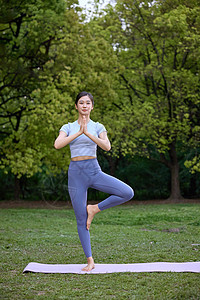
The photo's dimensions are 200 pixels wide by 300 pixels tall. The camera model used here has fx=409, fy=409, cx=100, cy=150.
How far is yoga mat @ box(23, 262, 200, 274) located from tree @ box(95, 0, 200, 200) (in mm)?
11763

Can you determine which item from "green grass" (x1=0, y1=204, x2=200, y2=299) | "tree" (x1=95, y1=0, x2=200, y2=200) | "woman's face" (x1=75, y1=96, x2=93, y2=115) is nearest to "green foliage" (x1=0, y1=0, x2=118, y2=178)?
"tree" (x1=95, y1=0, x2=200, y2=200)

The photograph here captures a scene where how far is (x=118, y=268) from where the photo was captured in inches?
204

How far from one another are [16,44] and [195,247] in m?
11.6

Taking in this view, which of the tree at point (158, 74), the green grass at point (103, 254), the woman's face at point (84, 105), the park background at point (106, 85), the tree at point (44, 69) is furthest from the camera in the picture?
the tree at point (158, 74)

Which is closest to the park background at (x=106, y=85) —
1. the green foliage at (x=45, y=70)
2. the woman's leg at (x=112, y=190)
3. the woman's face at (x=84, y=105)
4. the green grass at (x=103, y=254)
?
the green foliage at (x=45, y=70)

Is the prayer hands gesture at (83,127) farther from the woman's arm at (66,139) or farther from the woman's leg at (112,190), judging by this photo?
the woman's leg at (112,190)

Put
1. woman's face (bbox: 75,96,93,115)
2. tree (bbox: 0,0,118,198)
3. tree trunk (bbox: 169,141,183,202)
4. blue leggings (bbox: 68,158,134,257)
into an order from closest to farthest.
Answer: blue leggings (bbox: 68,158,134,257) → woman's face (bbox: 75,96,93,115) → tree (bbox: 0,0,118,198) → tree trunk (bbox: 169,141,183,202)

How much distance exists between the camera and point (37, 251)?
22.3 feet

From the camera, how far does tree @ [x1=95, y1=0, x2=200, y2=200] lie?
17.2m

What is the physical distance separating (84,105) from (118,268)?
6.98ft

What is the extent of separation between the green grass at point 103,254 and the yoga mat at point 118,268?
15 cm

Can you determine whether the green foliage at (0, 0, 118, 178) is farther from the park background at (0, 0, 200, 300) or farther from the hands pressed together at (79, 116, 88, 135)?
the hands pressed together at (79, 116, 88, 135)

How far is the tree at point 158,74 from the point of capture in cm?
1717

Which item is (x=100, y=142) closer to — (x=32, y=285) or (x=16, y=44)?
(x=32, y=285)
